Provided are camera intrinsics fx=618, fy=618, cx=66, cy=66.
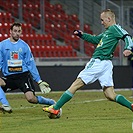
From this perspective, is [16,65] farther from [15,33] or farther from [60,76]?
[60,76]

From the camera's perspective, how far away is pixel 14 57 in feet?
40.5

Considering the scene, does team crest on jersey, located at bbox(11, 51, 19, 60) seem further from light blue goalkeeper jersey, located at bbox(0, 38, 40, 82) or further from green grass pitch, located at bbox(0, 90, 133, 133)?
green grass pitch, located at bbox(0, 90, 133, 133)

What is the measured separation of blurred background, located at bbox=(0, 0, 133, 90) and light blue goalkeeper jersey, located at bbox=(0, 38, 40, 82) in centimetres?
1102

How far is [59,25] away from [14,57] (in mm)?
13865

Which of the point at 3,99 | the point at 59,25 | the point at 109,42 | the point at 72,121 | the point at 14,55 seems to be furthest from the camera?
the point at 59,25

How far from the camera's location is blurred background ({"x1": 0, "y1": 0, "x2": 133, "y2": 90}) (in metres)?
24.5

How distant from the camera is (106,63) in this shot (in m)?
10.8

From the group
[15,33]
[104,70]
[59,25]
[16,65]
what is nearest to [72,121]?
[104,70]

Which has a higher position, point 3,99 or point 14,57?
point 14,57

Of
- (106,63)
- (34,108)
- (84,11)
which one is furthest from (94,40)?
(84,11)

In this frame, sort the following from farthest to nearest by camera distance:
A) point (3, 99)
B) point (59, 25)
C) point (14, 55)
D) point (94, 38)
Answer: point (59, 25) < point (14, 55) < point (3, 99) < point (94, 38)

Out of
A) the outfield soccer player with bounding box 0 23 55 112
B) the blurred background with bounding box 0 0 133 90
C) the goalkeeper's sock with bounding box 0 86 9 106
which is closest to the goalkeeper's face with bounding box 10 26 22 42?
the outfield soccer player with bounding box 0 23 55 112

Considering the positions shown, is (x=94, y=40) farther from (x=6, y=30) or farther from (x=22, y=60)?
(x=6, y=30)

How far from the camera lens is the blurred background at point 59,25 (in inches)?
964
